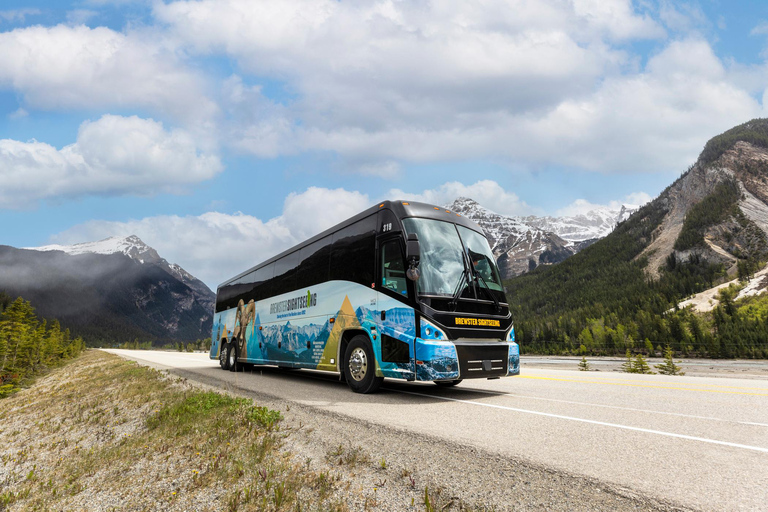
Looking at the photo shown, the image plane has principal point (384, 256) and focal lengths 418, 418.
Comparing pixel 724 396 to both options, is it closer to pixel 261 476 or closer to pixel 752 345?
pixel 261 476

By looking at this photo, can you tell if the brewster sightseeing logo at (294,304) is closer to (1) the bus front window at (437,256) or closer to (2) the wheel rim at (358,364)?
(2) the wheel rim at (358,364)

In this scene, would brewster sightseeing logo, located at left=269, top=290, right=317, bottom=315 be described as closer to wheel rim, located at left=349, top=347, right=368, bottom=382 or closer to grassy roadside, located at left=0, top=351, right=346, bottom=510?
wheel rim, located at left=349, top=347, right=368, bottom=382

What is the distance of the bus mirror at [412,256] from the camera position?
8.25m

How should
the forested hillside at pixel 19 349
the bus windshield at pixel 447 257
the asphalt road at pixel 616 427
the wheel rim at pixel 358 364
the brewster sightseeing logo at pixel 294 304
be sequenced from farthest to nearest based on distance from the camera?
the forested hillside at pixel 19 349
the brewster sightseeing logo at pixel 294 304
the wheel rim at pixel 358 364
the bus windshield at pixel 447 257
the asphalt road at pixel 616 427

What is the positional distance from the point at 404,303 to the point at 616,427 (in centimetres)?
419

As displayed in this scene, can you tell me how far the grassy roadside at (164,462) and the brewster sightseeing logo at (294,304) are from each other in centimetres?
371

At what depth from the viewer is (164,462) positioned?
226 inches

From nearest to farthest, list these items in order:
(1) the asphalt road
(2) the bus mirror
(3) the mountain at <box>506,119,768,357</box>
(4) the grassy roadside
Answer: (1) the asphalt road < (4) the grassy roadside < (2) the bus mirror < (3) the mountain at <box>506,119,768,357</box>

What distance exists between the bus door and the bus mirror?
0.31 m

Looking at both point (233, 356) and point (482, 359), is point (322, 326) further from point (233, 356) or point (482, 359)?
point (233, 356)

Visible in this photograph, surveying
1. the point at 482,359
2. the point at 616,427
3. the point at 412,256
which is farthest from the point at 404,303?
the point at 616,427

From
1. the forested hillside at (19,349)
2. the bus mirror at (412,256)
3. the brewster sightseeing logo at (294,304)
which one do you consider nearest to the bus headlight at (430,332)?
the bus mirror at (412,256)

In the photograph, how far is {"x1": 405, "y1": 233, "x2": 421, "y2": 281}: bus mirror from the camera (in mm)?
8250

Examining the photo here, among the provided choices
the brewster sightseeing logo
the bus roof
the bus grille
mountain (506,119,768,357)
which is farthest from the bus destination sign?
mountain (506,119,768,357)
